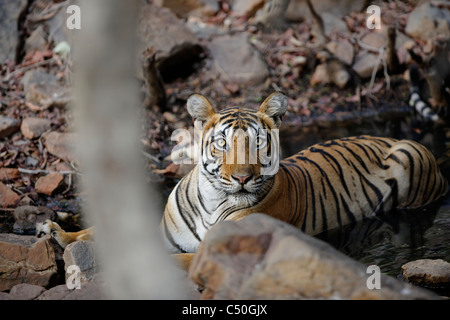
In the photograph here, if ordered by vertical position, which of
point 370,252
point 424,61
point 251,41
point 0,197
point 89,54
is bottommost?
point 370,252

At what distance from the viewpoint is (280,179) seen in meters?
4.97

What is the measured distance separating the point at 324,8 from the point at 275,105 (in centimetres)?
771

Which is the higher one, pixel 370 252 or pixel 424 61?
pixel 424 61

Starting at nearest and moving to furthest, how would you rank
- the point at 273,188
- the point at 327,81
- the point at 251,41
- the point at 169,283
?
the point at 169,283 → the point at 273,188 → the point at 327,81 → the point at 251,41

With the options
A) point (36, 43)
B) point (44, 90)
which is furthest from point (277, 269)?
point (36, 43)

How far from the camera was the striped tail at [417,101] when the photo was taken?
873 centimetres

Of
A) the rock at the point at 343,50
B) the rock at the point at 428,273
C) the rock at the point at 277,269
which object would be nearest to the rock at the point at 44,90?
the rock at the point at 343,50

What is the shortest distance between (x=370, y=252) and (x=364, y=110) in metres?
4.78

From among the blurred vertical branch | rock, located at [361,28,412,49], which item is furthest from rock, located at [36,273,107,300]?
rock, located at [361,28,412,49]

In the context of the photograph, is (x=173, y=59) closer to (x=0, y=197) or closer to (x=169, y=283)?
(x=0, y=197)

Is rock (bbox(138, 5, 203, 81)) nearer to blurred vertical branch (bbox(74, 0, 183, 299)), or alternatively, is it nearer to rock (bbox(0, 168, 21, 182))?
rock (bbox(0, 168, 21, 182))
